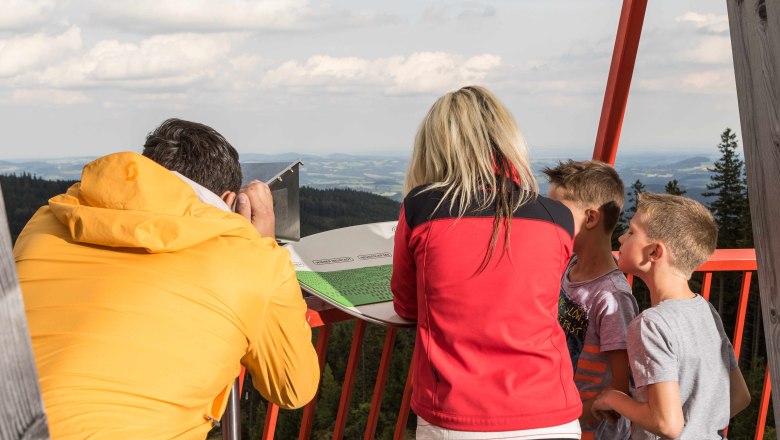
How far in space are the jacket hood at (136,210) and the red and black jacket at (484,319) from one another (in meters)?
0.49

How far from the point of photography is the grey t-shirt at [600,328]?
1.96 meters

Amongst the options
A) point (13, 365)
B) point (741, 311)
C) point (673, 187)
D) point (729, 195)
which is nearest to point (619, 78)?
point (741, 311)

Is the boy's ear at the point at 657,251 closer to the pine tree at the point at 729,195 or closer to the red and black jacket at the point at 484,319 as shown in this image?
the red and black jacket at the point at 484,319

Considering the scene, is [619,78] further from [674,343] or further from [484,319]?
[484,319]

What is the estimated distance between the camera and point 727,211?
42.2 m

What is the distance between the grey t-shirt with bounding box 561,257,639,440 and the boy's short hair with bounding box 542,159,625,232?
0.59 ft

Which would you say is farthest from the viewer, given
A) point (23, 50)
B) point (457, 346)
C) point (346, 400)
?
point (23, 50)

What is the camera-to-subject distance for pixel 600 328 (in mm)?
1977

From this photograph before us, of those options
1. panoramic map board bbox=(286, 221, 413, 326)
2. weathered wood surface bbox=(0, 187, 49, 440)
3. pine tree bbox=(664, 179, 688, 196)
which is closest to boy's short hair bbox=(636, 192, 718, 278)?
panoramic map board bbox=(286, 221, 413, 326)

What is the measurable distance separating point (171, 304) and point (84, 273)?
15cm

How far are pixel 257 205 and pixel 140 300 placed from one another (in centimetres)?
57

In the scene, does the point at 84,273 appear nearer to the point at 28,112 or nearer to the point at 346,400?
the point at 346,400

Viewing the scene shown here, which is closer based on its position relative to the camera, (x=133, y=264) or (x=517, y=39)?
(x=133, y=264)

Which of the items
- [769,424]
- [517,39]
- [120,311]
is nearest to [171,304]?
[120,311]
